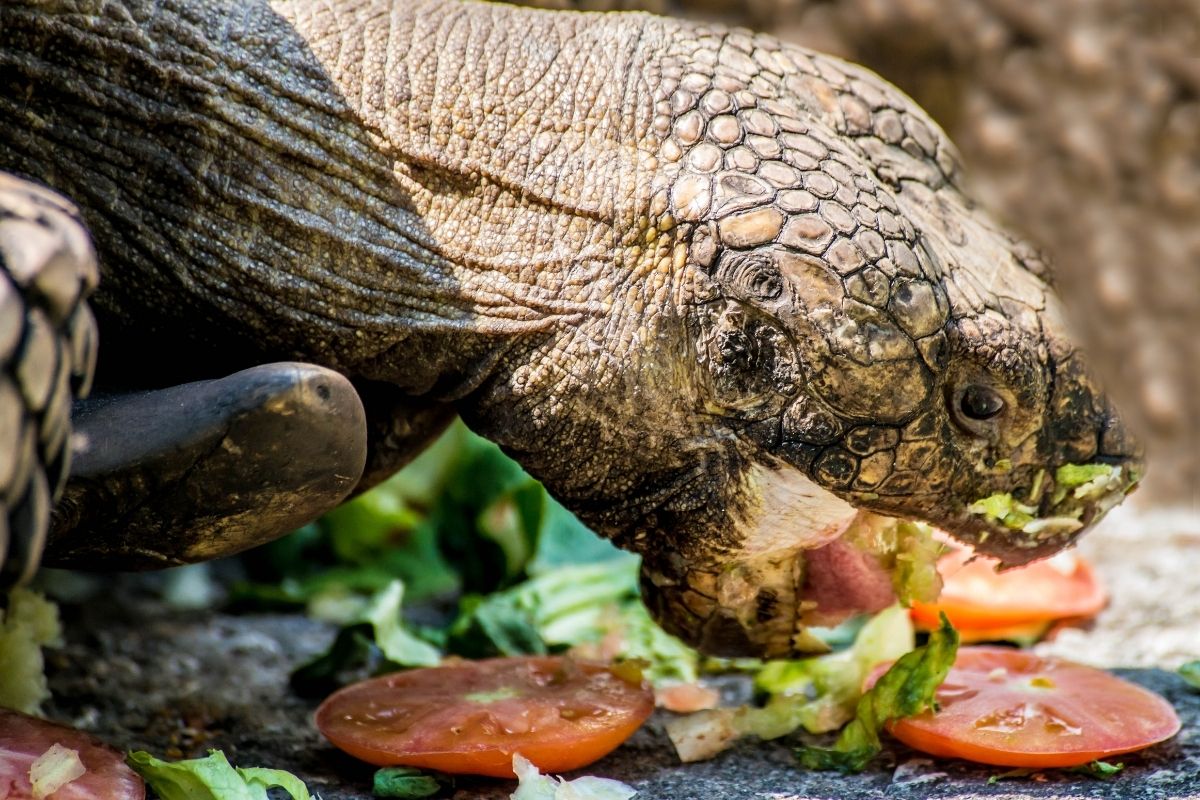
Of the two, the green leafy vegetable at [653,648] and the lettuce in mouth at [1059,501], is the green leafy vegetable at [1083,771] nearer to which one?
the lettuce in mouth at [1059,501]

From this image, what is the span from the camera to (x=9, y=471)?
56.7 inches

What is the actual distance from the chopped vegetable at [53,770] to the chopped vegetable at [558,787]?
66 cm

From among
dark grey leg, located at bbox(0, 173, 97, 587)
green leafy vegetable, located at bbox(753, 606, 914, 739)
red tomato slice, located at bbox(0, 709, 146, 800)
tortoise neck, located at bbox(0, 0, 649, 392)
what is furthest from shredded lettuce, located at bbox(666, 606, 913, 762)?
dark grey leg, located at bbox(0, 173, 97, 587)

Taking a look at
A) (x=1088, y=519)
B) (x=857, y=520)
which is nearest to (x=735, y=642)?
(x=857, y=520)

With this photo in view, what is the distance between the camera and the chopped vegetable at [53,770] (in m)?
1.99

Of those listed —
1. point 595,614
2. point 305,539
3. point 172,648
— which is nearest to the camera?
point 172,648

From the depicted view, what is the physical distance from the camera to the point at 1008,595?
3.23 meters

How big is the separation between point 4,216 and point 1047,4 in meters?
3.93

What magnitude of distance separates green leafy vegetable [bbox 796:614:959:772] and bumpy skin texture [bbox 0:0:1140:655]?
283mm

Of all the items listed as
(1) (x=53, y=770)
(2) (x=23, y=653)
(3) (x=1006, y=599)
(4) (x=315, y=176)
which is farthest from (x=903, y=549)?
(2) (x=23, y=653)

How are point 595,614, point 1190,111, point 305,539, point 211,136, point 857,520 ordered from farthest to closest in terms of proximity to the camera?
point 1190,111
point 305,539
point 595,614
point 857,520
point 211,136

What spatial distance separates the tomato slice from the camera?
2.31 meters

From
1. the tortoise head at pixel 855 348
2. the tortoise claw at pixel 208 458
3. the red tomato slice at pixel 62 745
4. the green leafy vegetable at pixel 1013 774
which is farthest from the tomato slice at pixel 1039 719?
the red tomato slice at pixel 62 745

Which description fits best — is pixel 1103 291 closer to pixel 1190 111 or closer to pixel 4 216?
pixel 1190 111
